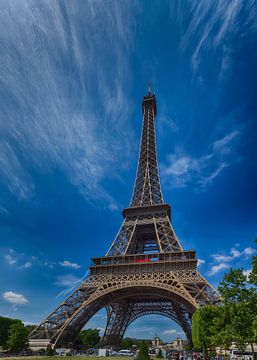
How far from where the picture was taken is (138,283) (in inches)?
1517

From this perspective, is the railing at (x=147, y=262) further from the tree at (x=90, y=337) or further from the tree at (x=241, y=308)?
the tree at (x=90, y=337)

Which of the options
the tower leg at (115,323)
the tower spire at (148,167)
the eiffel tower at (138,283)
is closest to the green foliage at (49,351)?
the eiffel tower at (138,283)

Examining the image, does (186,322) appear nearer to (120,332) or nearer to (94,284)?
(120,332)

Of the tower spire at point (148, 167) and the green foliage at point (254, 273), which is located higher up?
the tower spire at point (148, 167)

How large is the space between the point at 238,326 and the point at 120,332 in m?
40.0

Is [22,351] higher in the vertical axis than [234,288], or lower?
lower

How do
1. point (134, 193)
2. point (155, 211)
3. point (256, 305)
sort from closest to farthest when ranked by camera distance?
1. point (256, 305)
2. point (155, 211)
3. point (134, 193)

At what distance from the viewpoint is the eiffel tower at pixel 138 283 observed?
36812 mm

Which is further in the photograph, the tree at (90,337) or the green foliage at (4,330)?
the tree at (90,337)

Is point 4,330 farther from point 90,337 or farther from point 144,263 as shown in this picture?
point 90,337

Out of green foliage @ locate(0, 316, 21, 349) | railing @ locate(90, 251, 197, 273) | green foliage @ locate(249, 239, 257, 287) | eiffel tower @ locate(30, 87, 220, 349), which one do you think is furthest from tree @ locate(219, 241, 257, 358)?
green foliage @ locate(0, 316, 21, 349)

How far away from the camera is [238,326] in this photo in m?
19.3

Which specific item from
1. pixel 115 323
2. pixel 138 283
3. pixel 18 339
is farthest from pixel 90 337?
pixel 138 283

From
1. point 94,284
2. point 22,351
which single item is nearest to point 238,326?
point 94,284
